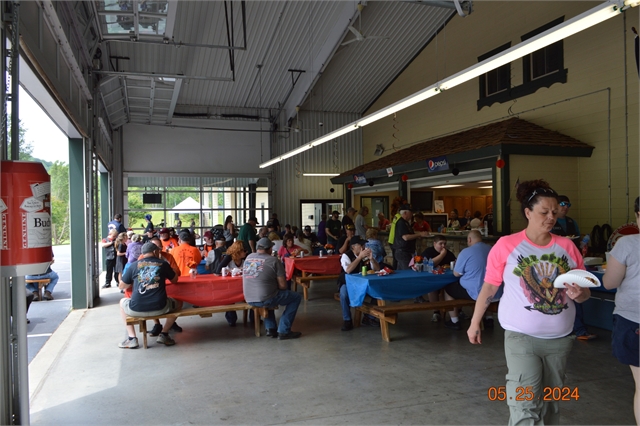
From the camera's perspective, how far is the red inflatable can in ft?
9.42

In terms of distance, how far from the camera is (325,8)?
39.8ft

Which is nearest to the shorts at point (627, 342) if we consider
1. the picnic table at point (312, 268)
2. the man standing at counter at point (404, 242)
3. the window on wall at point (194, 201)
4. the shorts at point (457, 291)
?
the shorts at point (457, 291)

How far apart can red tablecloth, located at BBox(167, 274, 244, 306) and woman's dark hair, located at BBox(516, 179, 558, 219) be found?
14.0 feet

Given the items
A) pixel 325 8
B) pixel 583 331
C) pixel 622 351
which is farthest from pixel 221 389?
pixel 325 8

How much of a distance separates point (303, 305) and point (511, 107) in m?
6.77

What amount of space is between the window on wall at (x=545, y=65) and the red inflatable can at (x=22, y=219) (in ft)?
31.7

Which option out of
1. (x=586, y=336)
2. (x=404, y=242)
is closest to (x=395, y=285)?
(x=404, y=242)

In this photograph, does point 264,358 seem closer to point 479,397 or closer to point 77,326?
point 479,397

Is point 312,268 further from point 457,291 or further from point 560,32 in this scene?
point 560,32

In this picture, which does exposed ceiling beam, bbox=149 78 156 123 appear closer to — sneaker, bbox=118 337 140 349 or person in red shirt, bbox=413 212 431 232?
sneaker, bbox=118 337 140 349

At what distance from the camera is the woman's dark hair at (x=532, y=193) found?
106 inches

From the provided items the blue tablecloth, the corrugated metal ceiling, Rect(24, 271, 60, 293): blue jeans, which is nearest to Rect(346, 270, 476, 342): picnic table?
the blue tablecloth

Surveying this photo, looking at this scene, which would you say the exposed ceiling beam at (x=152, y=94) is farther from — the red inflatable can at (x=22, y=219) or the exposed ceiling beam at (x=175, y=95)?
the red inflatable can at (x=22, y=219)

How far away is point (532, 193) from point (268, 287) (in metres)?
3.86
